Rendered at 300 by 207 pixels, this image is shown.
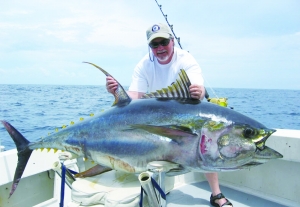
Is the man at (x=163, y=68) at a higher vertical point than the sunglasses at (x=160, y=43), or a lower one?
lower

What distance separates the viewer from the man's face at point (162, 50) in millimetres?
2818

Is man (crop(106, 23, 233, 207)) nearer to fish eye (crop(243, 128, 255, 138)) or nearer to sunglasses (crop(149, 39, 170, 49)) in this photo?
sunglasses (crop(149, 39, 170, 49))

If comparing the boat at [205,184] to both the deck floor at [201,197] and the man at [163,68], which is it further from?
the man at [163,68]

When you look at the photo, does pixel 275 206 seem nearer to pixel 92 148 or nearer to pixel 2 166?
pixel 92 148

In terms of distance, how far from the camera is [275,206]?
2822 mm

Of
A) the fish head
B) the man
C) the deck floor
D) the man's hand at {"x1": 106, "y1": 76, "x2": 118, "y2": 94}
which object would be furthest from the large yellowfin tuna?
the deck floor

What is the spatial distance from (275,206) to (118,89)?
2.05m

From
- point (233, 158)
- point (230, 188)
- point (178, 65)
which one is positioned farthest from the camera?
point (230, 188)

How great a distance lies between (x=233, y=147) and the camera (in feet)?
5.51

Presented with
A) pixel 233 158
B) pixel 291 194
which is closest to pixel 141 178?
pixel 233 158

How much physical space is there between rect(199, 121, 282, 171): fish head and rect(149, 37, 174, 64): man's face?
1.35 m

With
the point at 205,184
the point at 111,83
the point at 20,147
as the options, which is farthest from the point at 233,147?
the point at 205,184

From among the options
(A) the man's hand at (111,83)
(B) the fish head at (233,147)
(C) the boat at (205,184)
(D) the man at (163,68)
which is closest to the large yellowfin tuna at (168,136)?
(B) the fish head at (233,147)

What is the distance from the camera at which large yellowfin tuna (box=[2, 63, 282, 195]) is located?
66.9 inches
